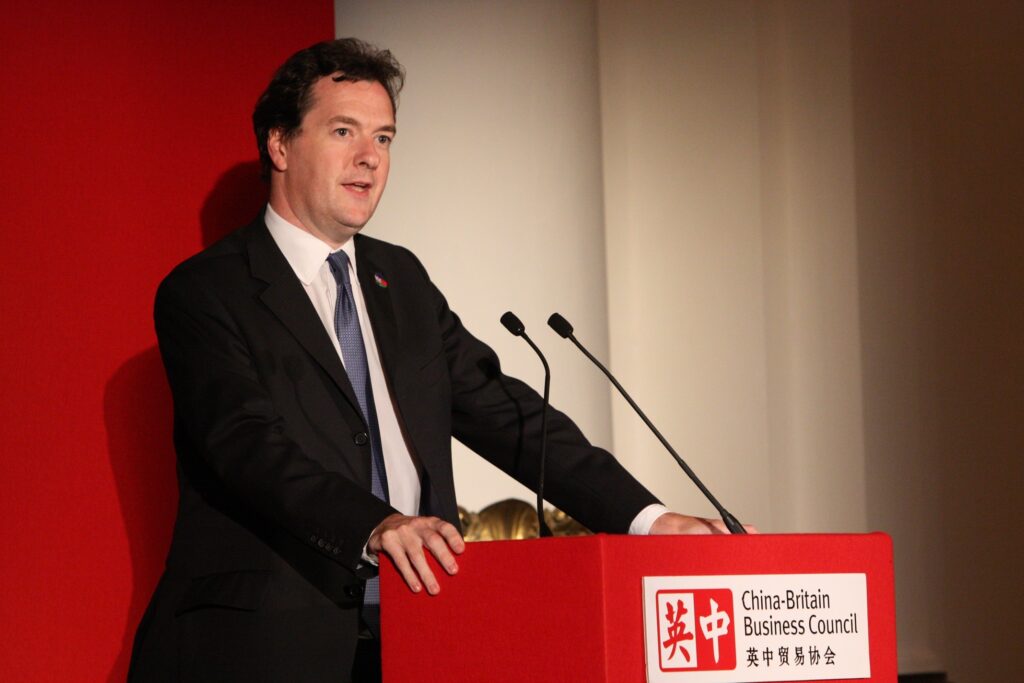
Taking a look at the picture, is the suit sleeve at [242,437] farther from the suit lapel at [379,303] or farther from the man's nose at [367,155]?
Answer: the man's nose at [367,155]

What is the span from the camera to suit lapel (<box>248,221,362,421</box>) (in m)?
2.02

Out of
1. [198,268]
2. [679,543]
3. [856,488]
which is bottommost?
[679,543]

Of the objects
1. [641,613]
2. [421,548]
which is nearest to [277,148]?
[421,548]

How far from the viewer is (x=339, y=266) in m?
2.25

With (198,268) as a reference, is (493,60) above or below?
above

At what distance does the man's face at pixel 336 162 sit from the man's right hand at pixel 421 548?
34.1 inches

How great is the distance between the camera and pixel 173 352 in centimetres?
204

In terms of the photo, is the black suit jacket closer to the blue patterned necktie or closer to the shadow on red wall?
the blue patterned necktie

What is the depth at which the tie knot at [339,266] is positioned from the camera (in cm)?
223

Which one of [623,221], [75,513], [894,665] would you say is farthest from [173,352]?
[623,221]

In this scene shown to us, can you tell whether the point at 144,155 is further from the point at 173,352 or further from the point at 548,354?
the point at 548,354

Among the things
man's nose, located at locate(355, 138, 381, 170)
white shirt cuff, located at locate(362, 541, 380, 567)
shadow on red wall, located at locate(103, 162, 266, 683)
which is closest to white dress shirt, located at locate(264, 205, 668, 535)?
man's nose, located at locate(355, 138, 381, 170)

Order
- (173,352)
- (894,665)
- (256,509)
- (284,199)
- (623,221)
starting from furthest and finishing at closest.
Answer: (623,221) < (284,199) < (173,352) < (256,509) < (894,665)

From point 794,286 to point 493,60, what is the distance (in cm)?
119
